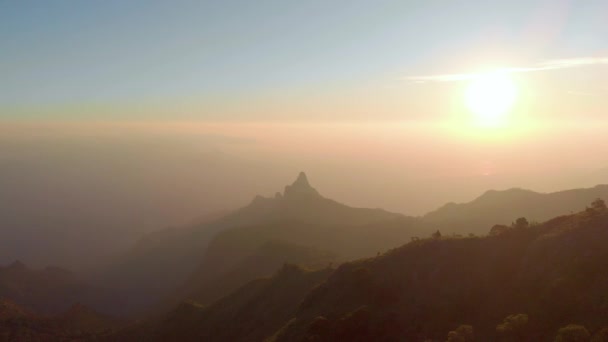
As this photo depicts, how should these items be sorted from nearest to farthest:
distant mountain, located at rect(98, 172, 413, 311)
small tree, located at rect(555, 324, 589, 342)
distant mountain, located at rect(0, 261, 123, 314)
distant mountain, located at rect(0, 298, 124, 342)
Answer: small tree, located at rect(555, 324, 589, 342) < distant mountain, located at rect(0, 298, 124, 342) < distant mountain, located at rect(98, 172, 413, 311) < distant mountain, located at rect(0, 261, 123, 314)

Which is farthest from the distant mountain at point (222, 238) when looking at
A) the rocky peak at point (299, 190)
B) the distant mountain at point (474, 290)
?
the distant mountain at point (474, 290)

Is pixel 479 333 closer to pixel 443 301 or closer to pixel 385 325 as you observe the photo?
pixel 443 301

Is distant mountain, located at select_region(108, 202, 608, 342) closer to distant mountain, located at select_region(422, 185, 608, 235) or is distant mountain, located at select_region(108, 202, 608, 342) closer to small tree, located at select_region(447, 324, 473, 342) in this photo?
small tree, located at select_region(447, 324, 473, 342)

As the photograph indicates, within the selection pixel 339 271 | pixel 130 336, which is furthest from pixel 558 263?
pixel 130 336

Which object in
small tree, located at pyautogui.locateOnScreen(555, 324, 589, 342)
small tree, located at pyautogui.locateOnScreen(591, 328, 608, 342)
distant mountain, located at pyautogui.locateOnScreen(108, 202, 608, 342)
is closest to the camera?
small tree, located at pyautogui.locateOnScreen(591, 328, 608, 342)

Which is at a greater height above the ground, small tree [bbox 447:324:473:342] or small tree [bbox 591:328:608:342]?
small tree [bbox 591:328:608:342]

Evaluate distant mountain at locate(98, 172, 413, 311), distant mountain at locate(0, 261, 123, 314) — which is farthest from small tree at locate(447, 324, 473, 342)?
distant mountain at locate(0, 261, 123, 314)

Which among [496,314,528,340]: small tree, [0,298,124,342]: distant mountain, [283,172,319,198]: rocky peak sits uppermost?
[496,314,528,340]: small tree
